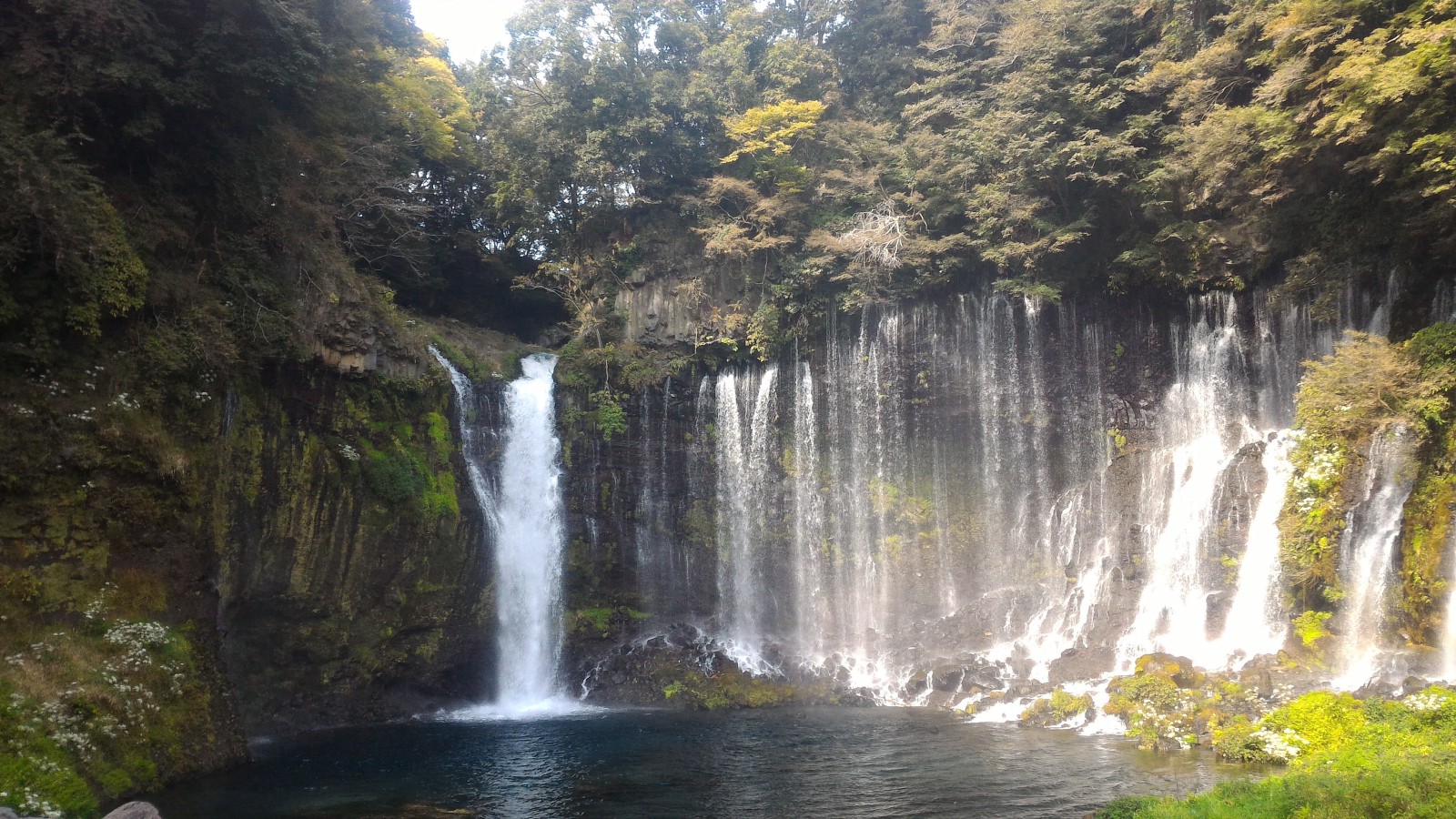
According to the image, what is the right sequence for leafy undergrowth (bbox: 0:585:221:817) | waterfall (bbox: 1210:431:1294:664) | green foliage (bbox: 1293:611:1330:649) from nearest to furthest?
leafy undergrowth (bbox: 0:585:221:817)
green foliage (bbox: 1293:611:1330:649)
waterfall (bbox: 1210:431:1294:664)

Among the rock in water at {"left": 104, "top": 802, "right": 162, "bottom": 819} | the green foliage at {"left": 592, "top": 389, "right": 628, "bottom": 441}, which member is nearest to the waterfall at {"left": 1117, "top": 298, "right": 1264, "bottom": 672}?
the green foliage at {"left": 592, "top": 389, "right": 628, "bottom": 441}

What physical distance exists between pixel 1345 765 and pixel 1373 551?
7430 millimetres

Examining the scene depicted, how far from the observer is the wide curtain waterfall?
1870 cm

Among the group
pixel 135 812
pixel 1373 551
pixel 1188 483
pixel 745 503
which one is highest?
pixel 1188 483

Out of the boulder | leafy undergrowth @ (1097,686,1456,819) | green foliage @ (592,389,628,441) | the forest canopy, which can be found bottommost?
the boulder

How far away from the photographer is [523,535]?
21.3 meters

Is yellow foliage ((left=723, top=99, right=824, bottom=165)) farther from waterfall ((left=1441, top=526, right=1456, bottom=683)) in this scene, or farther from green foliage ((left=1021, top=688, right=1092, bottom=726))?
waterfall ((left=1441, top=526, right=1456, bottom=683))

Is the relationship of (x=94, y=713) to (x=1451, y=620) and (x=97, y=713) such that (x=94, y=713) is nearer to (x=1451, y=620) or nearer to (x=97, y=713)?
(x=97, y=713)

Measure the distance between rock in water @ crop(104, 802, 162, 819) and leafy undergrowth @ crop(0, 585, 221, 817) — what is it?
3.78 feet

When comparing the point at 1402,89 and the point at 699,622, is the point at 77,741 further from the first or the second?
the point at 1402,89

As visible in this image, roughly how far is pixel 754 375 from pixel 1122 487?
10296 millimetres

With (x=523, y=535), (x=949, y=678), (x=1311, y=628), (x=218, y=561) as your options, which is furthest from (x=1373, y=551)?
(x=218, y=561)

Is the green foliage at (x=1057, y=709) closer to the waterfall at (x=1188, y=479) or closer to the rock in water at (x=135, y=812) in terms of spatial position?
the waterfall at (x=1188, y=479)

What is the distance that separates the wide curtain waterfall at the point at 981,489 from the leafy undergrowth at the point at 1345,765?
555cm
